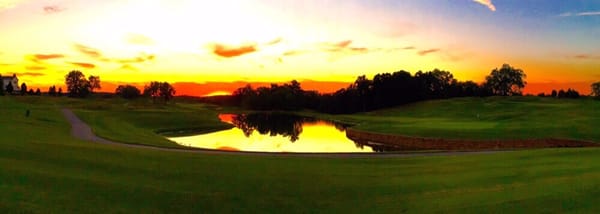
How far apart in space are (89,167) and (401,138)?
3571 centimetres

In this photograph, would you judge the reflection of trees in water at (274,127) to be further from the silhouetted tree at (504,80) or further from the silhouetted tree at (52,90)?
the silhouetted tree at (52,90)

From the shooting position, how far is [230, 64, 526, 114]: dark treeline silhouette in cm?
13988

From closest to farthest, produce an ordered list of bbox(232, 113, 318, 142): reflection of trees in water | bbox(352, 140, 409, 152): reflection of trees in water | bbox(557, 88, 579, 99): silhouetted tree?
bbox(352, 140, 409, 152): reflection of trees in water → bbox(232, 113, 318, 142): reflection of trees in water → bbox(557, 88, 579, 99): silhouetted tree

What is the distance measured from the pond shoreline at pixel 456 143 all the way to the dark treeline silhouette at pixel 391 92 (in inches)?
3419

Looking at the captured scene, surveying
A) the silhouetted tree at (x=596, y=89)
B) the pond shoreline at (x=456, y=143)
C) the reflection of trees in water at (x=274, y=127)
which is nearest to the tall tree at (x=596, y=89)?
the silhouetted tree at (x=596, y=89)

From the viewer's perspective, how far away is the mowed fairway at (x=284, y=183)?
11469mm

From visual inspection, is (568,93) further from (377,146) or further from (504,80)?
(377,146)

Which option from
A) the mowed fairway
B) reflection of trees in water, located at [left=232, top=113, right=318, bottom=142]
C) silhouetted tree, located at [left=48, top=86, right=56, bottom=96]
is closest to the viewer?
the mowed fairway

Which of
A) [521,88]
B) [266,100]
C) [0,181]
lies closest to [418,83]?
[521,88]

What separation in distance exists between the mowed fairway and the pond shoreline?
16942 millimetres

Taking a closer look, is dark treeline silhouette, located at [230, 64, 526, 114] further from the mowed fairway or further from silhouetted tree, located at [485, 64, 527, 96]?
the mowed fairway

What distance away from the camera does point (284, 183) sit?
52.2 feet

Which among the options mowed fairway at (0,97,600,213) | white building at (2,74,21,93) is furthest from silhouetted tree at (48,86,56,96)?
mowed fairway at (0,97,600,213)

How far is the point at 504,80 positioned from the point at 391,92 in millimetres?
40063
